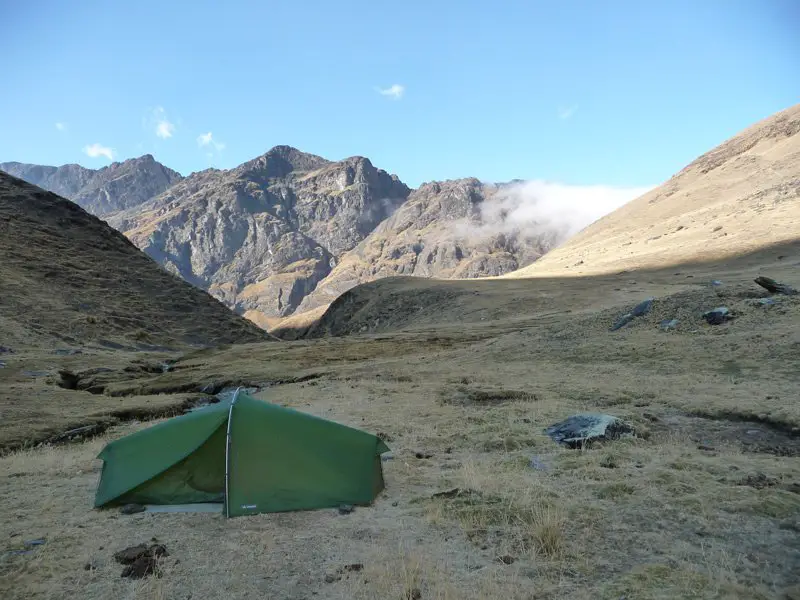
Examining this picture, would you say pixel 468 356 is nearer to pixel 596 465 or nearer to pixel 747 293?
pixel 747 293

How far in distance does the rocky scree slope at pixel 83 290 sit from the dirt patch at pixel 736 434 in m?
51.5

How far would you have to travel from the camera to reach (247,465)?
9.16 m

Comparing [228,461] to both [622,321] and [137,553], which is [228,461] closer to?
[137,553]

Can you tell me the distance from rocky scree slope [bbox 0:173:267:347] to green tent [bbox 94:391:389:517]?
45.1 meters

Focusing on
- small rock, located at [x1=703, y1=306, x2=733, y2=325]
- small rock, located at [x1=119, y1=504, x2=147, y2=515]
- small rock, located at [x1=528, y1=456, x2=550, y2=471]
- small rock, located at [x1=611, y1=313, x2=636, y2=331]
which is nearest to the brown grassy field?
small rock, located at [x1=528, y1=456, x2=550, y2=471]

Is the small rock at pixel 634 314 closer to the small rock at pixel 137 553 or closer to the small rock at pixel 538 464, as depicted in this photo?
the small rock at pixel 538 464

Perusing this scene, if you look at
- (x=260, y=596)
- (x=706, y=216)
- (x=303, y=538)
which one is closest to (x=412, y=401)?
(x=303, y=538)

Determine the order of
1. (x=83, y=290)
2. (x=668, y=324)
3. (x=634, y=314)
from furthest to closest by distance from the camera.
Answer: (x=83, y=290), (x=634, y=314), (x=668, y=324)

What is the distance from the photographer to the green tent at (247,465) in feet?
29.5

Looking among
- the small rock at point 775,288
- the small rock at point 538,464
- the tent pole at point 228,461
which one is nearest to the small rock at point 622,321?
the small rock at point 775,288

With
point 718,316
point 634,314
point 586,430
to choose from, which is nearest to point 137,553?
point 586,430

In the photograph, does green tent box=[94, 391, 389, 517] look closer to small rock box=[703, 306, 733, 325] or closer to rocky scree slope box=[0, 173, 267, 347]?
small rock box=[703, 306, 733, 325]

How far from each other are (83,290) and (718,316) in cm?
7669

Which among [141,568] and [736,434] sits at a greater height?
[141,568]
